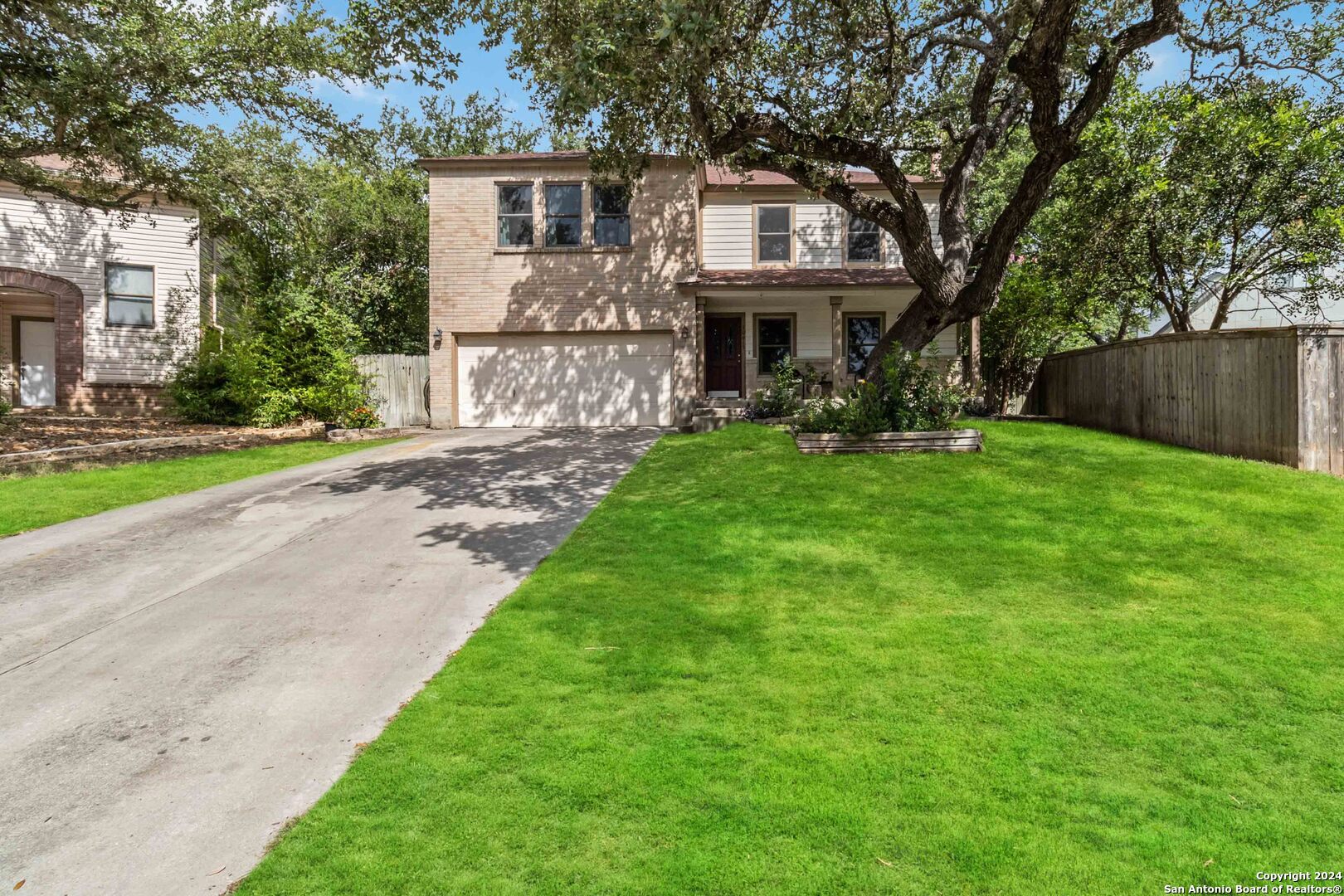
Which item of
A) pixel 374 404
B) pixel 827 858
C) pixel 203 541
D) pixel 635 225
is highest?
pixel 635 225

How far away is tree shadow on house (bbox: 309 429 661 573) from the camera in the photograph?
648cm

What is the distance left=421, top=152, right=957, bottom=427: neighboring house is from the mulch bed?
4729mm

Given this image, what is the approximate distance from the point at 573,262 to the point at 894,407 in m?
8.78

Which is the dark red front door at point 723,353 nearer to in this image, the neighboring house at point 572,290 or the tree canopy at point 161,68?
the neighboring house at point 572,290

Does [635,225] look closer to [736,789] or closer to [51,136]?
[51,136]

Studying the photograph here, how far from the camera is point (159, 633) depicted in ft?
14.5

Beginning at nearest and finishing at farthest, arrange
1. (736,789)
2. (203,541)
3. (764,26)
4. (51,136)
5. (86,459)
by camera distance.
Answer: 1. (736,789)
2. (203,541)
3. (764,26)
4. (86,459)
5. (51,136)

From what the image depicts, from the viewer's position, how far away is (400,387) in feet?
55.4

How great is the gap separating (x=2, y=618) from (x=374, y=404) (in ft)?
40.2

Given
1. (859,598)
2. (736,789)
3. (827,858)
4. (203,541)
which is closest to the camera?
(827,858)

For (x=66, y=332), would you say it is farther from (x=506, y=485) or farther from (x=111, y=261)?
(x=506, y=485)

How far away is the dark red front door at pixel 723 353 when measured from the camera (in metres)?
18.7

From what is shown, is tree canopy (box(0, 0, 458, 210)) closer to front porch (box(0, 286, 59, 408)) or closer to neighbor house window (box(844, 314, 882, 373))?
front porch (box(0, 286, 59, 408))

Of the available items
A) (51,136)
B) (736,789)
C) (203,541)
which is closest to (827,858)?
(736,789)
